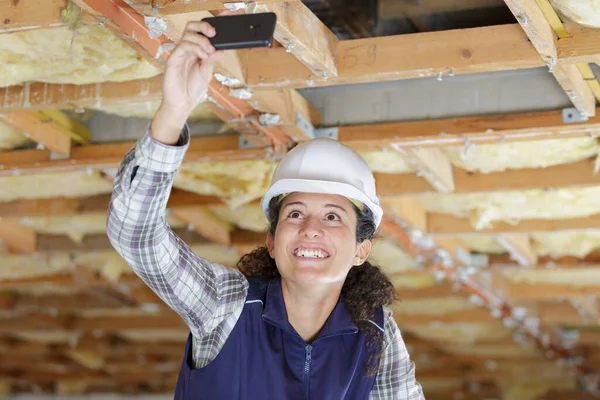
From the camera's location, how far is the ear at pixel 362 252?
232cm

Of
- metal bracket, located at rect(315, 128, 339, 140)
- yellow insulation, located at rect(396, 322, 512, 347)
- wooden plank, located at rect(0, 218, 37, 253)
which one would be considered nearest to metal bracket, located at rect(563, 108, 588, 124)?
metal bracket, located at rect(315, 128, 339, 140)

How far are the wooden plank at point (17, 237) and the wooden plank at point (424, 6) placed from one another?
2560 millimetres

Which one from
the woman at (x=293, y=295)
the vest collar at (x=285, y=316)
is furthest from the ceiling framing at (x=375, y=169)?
the vest collar at (x=285, y=316)

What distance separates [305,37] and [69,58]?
2.71 ft

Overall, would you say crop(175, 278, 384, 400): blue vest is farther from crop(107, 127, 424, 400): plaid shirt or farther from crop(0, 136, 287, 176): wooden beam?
crop(0, 136, 287, 176): wooden beam

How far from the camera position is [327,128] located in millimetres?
3445

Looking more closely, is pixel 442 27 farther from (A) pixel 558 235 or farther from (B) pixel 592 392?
(B) pixel 592 392

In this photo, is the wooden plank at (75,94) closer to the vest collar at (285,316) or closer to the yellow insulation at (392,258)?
the vest collar at (285,316)

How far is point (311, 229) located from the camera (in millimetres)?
2121

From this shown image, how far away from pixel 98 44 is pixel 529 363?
6567 millimetres

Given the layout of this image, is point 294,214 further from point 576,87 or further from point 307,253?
point 576,87

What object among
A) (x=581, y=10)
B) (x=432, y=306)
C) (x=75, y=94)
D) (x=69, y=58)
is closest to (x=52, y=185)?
(x=75, y=94)

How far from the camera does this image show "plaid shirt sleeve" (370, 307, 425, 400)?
2275mm

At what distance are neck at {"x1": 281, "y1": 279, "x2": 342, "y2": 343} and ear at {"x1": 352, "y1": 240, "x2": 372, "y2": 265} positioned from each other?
141 mm
